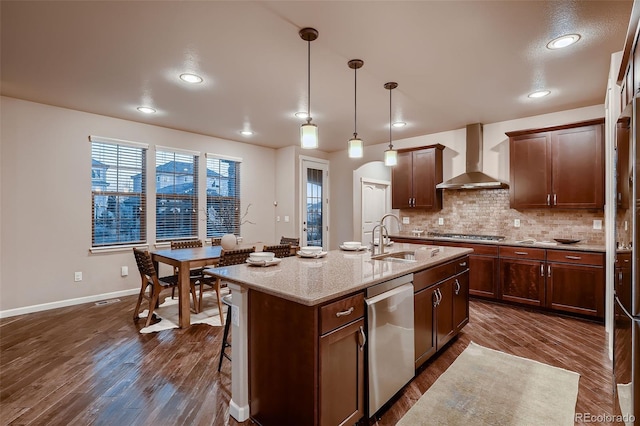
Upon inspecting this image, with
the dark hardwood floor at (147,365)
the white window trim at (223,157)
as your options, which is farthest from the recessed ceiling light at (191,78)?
the dark hardwood floor at (147,365)

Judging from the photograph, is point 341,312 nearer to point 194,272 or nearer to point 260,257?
point 260,257

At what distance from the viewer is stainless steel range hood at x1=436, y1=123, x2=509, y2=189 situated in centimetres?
465

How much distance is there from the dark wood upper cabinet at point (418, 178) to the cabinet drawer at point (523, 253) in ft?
4.37

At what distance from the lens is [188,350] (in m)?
2.89

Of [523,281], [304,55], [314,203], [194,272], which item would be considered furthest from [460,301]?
[314,203]

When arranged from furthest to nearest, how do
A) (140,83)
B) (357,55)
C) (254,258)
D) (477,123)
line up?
(477,123)
(140,83)
(357,55)
(254,258)

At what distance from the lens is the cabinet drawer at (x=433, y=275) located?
91.4 inches

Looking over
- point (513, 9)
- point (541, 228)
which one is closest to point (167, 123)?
point (513, 9)

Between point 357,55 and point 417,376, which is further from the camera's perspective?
point 357,55

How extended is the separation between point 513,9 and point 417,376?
9.14 ft

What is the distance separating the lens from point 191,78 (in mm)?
3195

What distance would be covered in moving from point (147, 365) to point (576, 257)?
4728 millimetres

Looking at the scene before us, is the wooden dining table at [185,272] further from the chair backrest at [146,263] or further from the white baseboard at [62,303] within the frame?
the white baseboard at [62,303]

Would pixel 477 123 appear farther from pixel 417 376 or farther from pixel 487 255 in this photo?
pixel 417 376
